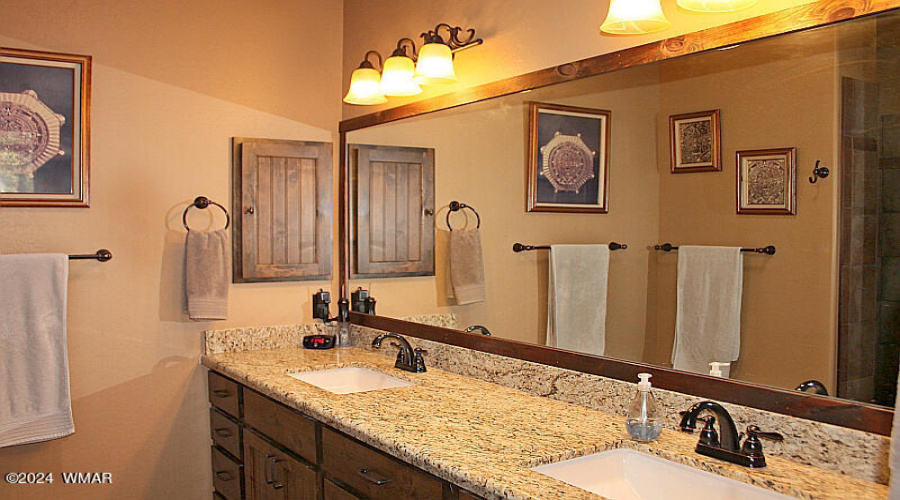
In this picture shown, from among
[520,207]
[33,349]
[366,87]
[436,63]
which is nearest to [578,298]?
[520,207]

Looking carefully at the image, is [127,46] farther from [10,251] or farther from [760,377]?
[760,377]

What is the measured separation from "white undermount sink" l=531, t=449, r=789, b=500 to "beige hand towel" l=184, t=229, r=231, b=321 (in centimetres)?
181

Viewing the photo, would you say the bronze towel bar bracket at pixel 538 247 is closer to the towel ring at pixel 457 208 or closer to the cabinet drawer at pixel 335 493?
the towel ring at pixel 457 208

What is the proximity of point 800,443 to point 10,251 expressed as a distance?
268 centimetres

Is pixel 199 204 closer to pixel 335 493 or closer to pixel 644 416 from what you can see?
pixel 335 493

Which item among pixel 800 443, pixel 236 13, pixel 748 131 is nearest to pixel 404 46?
pixel 236 13

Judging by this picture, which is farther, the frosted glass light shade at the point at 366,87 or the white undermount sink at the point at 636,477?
the frosted glass light shade at the point at 366,87

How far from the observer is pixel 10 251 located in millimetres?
2748

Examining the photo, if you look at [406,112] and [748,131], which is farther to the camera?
[406,112]

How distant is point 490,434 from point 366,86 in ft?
5.24

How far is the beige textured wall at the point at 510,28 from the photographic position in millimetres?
1858

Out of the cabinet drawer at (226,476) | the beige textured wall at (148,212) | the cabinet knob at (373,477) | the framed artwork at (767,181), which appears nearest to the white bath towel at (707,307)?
the framed artwork at (767,181)

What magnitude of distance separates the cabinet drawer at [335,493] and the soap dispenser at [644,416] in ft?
2.57

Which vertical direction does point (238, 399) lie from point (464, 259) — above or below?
below
